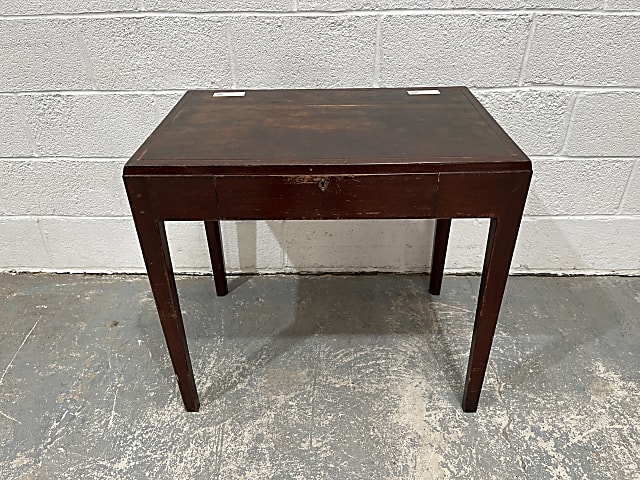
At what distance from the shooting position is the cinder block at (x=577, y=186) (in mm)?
1463

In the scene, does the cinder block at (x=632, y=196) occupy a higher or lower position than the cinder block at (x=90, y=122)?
lower

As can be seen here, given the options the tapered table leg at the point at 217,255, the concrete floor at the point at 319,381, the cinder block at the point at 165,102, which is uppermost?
the cinder block at the point at 165,102

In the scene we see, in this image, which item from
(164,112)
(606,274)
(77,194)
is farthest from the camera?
(606,274)

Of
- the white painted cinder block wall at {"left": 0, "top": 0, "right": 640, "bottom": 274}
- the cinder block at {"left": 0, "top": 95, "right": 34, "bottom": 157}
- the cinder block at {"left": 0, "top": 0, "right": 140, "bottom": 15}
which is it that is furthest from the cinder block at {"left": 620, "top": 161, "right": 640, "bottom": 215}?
the cinder block at {"left": 0, "top": 95, "right": 34, "bottom": 157}

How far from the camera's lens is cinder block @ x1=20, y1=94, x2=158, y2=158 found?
4.61 feet

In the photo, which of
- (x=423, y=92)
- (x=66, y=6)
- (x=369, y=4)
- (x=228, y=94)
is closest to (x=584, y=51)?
(x=423, y=92)

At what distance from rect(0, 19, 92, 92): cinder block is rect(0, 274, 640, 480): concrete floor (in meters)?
0.61

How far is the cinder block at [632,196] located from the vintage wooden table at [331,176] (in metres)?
0.69

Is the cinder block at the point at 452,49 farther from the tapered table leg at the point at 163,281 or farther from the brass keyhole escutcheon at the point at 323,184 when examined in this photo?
the tapered table leg at the point at 163,281

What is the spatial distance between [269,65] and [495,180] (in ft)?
2.35

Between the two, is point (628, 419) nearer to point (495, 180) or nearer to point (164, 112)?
point (495, 180)

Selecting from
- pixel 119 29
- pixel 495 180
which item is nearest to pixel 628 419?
pixel 495 180

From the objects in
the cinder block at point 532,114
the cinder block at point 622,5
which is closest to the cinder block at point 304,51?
the cinder block at point 532,114

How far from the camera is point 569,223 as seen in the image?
155cm
